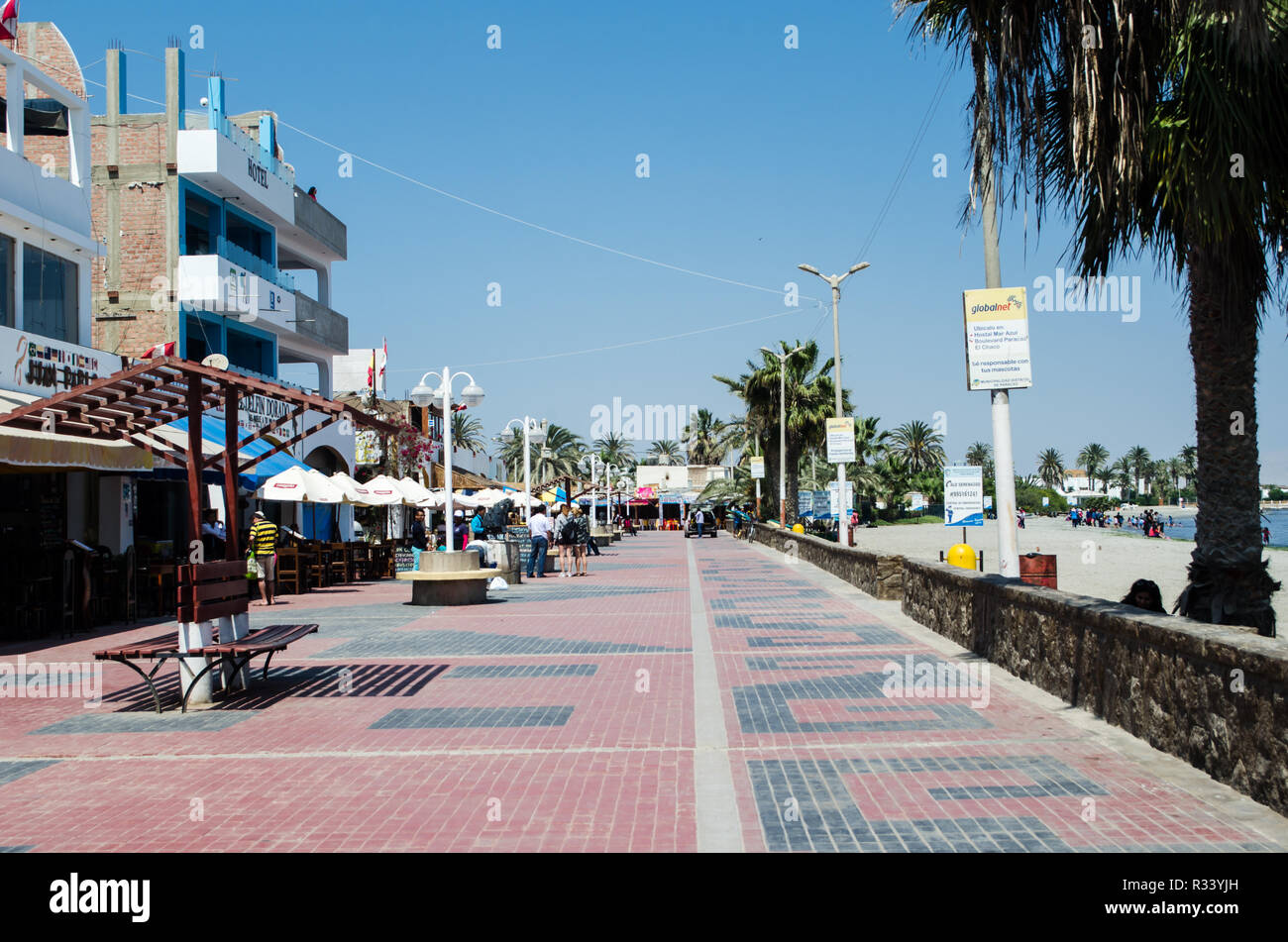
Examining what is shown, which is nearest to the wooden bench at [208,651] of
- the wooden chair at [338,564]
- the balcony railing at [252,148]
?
the wooden chair at [338,564]

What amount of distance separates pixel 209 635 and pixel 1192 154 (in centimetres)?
828

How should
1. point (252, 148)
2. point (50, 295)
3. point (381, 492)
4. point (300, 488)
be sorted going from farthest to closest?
point (252, 148)
point (381, 492)
point (300, 488)
point (50, 295)

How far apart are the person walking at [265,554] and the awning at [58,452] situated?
3.48 m

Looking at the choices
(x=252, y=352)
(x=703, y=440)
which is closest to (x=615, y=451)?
(x=703, y=440)

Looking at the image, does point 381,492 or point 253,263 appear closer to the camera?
point 381,492

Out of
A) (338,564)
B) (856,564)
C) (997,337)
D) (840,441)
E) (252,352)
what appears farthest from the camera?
(252,352)

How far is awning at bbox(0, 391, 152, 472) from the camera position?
1170 centimetres

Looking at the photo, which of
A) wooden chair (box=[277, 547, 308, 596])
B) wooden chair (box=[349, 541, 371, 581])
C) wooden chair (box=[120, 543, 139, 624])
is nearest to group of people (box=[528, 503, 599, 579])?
wooden chair (box=[349, 541, 371, 581])

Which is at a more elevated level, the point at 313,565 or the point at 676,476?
the point at 676,476

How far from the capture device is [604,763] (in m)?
6.66

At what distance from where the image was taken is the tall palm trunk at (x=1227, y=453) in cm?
844

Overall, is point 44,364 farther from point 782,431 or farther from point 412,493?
point 782,431

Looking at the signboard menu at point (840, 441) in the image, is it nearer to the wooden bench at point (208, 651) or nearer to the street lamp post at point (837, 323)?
the street lamp post at point (837, 323)
